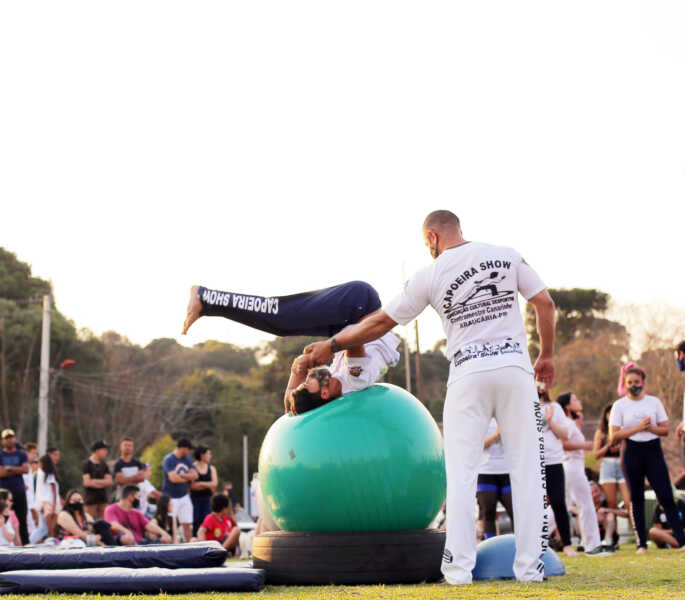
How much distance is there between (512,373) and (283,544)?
6.97ft

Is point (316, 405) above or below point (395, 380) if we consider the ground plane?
below

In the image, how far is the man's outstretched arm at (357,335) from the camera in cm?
614

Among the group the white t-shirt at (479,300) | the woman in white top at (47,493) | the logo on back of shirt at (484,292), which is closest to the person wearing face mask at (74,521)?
the woman in white top at (47,493)

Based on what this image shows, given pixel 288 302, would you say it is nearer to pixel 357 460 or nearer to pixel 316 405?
pixel 316 405

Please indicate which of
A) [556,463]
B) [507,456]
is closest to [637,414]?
[556,463]

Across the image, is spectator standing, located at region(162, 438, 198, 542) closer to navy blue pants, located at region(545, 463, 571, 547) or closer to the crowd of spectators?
the crowd of spectators

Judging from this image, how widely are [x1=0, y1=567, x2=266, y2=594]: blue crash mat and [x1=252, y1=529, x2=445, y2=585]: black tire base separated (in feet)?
1.11

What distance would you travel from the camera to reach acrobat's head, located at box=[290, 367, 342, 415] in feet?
21.7

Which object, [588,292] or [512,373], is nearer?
[512,373]

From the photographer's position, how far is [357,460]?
6.10 metres

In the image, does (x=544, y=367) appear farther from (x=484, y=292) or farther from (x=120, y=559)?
(x=120, y=559)

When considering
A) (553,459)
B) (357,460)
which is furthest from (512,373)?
(553,459)

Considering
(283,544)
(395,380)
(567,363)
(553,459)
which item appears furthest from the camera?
(395,380)

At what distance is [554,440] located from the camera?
34.9 ft
